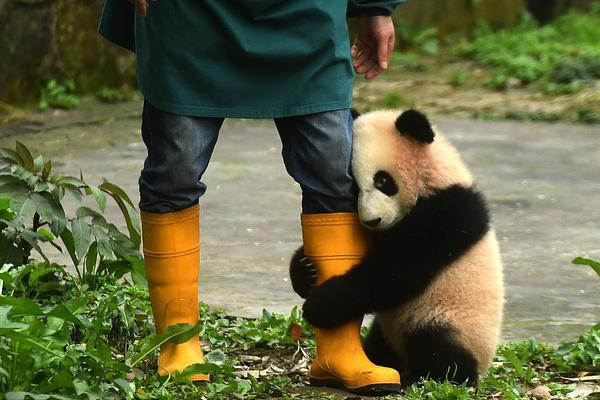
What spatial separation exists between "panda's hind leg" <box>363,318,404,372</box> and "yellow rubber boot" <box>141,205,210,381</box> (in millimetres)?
639

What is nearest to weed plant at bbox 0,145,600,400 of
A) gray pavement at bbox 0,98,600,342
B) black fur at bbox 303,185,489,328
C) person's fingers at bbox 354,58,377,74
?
black fur at bbox 303,185,489,328

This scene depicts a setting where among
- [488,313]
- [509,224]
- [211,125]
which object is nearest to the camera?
[211,125]

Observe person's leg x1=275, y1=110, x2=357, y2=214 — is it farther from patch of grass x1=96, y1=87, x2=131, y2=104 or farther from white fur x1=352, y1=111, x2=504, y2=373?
patch of grass x1=96, y1=87, x2=131, y2=104

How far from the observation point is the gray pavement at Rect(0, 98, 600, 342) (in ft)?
15.3

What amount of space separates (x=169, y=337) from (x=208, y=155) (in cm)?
53

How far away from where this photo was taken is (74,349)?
3.09m

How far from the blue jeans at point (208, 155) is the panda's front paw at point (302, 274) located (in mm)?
238

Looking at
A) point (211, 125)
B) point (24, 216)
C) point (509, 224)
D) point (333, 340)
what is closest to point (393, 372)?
point (333, 340)

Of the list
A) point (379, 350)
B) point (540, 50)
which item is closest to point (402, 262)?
point (379, 350)

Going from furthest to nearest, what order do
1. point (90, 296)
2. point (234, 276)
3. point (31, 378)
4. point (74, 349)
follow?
point (234, 276) → point (90, 296) → point (74, 349) → point (31, 378)

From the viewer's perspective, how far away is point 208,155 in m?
3.36

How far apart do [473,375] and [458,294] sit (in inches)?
9.7

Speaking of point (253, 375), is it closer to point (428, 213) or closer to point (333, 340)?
point (333, 340)

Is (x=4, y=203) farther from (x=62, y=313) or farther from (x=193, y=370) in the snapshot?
(x=193, y=370)
